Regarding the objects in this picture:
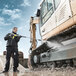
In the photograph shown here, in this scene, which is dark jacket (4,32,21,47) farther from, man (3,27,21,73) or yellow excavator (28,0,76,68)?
yellow excavator (28,0,76,68)

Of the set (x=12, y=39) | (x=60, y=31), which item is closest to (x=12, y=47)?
(x=12, y=39)

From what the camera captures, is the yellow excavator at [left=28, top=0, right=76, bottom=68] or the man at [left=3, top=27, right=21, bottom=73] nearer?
the yellow excavator at [left=28, top=0, right=76, bottom=68]

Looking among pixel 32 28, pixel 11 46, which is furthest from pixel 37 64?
pixel 32 28

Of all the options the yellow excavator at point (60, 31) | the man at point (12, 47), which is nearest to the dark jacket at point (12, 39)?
the man at point (12, 47)

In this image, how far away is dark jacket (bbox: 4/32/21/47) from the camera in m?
5.30

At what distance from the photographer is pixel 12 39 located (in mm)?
5348

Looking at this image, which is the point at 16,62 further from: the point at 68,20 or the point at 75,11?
the point at 75,11

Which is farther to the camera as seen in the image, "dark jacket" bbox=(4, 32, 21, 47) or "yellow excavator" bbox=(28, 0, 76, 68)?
"dark jacket" bbox=(4, 32, 21, 47)

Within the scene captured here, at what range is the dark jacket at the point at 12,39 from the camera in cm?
530

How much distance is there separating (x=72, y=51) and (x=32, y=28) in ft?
13.5

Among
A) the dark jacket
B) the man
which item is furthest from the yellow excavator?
the dark jacket

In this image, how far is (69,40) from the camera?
12.0ft

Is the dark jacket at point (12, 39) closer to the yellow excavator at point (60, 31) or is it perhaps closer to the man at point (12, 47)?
the man at point (12, 47)

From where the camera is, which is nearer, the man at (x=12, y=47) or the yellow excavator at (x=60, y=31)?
the yellow excavator at (x=60, y=31)
